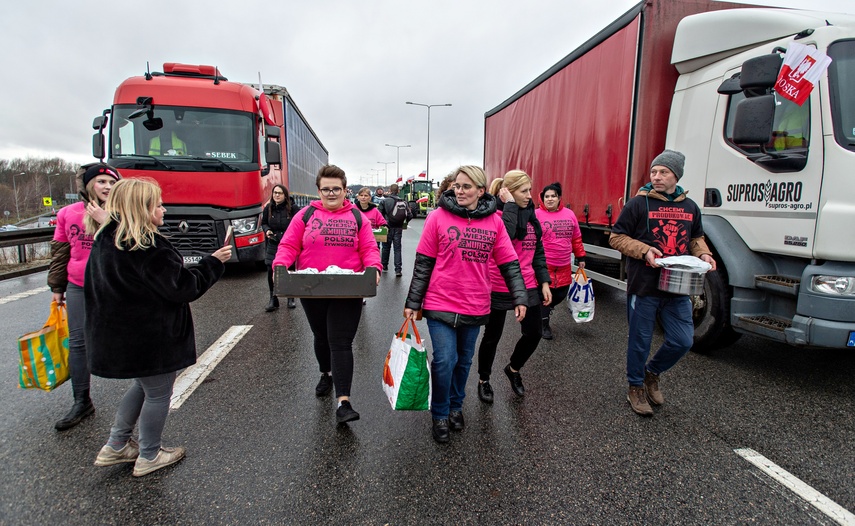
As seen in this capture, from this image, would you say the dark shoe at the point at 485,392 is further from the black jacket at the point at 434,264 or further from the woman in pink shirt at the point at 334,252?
the woman in pink shirt at the point at 334,252

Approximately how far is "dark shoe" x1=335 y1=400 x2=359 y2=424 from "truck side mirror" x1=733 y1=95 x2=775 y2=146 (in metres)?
3.59

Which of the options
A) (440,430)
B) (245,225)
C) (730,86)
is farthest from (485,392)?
(245,225)

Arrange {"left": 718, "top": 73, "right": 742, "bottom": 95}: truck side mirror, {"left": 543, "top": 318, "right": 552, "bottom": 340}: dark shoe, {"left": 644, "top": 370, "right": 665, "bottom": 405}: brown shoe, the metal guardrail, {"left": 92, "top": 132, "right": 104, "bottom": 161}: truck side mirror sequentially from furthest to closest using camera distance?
the metal guardrail, {"left": 92, "top": 132, "right": 104, "bottom": 161}: truck side mirror, {"left": 543, "top": 318, "right": 552, "bottom": 340}: dark shoe, {"left": 718, "top": 73, "right": 742, "bottom": 95}: truck side mirror, {"left": 644, "top": 370, "right": 665, "bottom": 405}: brown shoe

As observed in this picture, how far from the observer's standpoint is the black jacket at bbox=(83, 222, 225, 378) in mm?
2217

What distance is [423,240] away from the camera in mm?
2932

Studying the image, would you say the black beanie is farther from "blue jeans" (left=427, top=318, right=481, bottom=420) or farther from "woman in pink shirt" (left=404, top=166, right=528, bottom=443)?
"blue jeans" (left=427, top=318, right=481, bottom=420)

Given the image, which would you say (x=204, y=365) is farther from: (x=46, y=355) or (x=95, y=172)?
(x=95, y=172)

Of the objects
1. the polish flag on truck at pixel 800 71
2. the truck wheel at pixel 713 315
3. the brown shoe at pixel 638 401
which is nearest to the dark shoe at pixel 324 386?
the brown shoe at pixel 638 401

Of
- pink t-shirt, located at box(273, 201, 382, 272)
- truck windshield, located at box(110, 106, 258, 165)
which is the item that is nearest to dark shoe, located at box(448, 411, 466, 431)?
pink t-shirt, located at box(273, 201, 382, 272)

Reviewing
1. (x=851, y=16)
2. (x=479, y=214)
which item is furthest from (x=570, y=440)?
(x=851, y=16)

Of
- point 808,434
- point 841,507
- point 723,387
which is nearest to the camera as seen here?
point 841,507

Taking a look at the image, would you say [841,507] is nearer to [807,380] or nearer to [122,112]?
[807,380]

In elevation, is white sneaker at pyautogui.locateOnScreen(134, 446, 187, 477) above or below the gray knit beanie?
below

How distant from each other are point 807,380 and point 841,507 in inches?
82.7
